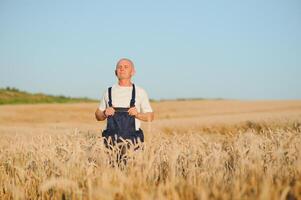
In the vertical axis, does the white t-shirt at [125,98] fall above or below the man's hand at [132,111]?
above

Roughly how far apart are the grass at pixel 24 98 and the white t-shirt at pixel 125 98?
31.5m

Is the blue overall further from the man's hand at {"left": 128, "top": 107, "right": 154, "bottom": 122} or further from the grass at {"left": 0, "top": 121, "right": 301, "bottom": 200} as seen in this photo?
the grass at {"left": 0, "top": 121, "right": 301, "bottom": 200}

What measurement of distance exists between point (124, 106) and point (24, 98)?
3393 cm

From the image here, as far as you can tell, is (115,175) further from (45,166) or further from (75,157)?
(45,166)

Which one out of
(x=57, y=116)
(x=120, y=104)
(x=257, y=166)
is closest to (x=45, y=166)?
(x=120, y=104)

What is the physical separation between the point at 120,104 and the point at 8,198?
5.52ft

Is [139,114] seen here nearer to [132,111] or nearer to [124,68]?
[132,111]

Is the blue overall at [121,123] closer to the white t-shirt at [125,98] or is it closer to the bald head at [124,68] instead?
the white t-shirt at [125,98]

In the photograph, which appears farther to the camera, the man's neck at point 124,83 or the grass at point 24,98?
the grass at point 24,98

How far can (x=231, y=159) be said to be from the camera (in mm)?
4801

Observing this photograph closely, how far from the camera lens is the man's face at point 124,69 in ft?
18.0

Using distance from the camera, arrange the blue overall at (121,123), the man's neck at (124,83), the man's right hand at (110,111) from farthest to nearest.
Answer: the man's neck at (124,83) < the blue overall at (121,123) < the man's right hand at (110,111)

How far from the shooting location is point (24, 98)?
125 ft

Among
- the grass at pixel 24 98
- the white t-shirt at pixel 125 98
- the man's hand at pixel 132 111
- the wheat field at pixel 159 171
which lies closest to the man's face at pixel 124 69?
the white t-shirt at pixel 125 98
